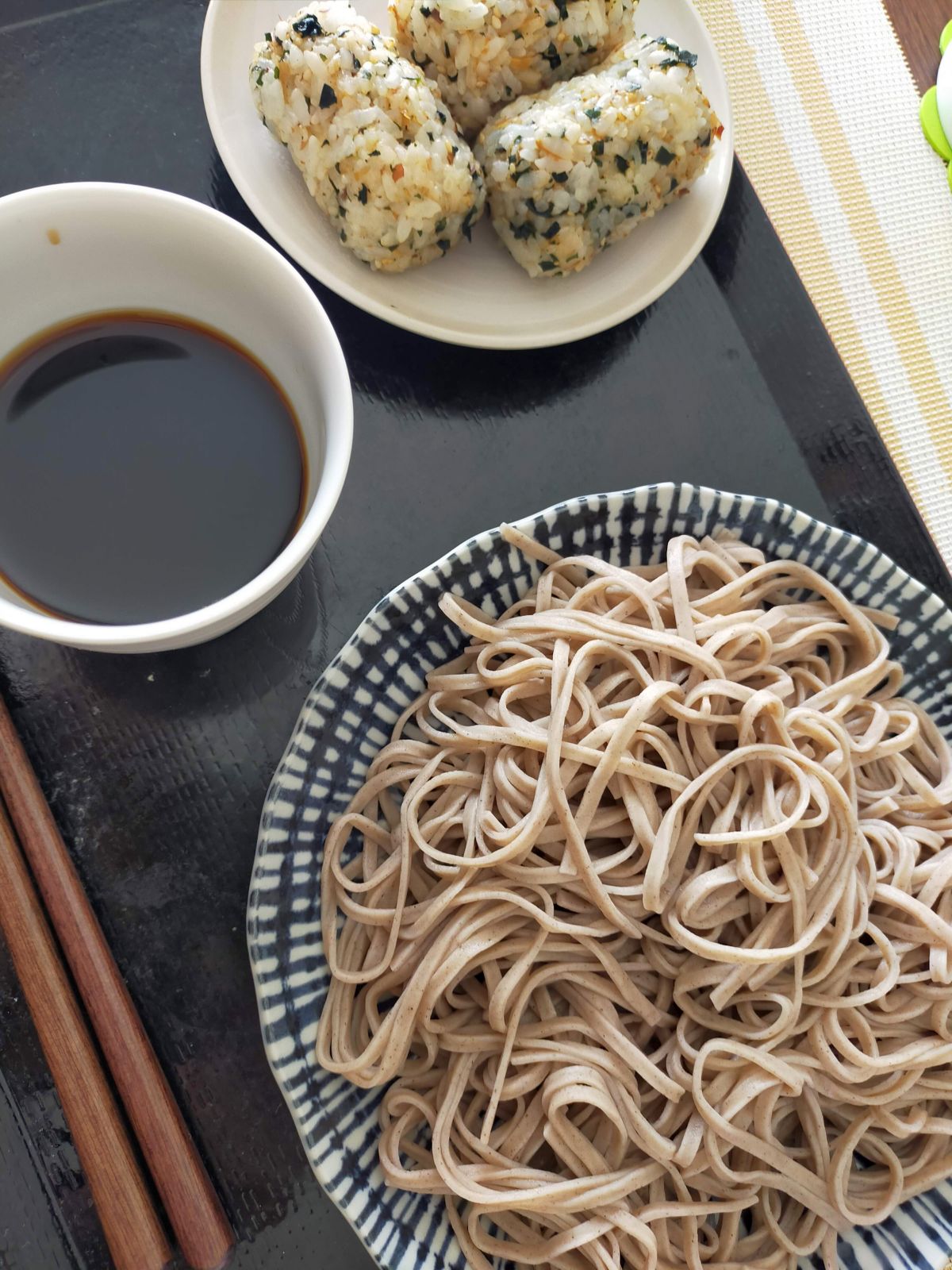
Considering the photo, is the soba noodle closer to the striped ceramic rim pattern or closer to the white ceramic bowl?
the striped ceramic rim pattern

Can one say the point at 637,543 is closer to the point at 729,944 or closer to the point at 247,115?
the point at 729,944

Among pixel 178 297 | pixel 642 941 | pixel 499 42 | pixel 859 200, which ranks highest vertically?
pixel 499 42

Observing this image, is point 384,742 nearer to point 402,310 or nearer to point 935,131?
point 402,310

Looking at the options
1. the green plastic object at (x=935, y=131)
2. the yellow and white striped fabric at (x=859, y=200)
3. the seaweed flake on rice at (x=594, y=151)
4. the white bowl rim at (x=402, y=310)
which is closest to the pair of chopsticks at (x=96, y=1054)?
the white bowl rim at (x=402, y=310)

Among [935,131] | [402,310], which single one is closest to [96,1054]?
[402,310]

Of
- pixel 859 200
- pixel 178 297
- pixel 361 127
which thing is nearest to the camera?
pixel 178 297

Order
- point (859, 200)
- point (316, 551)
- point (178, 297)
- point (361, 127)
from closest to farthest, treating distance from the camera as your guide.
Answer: point (178, 297)
point (361, 127)
point (316, 551)
point (859, 200)

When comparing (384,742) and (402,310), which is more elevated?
(402,310)
